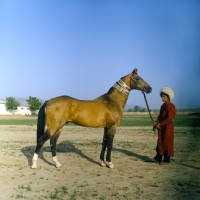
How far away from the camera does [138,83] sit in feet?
27.9

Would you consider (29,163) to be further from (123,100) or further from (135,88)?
(135,88)

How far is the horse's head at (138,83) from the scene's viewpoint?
850 centimetres

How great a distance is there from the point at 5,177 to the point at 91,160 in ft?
10.7

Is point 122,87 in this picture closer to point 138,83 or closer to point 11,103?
point 138,83

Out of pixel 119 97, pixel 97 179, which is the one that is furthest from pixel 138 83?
pixel 97 179

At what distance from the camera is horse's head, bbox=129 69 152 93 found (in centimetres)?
850

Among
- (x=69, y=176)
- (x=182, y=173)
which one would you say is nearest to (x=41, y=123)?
(x=69, y=176)

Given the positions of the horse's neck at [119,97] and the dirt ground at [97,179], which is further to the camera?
the horse's neck at [119,97]

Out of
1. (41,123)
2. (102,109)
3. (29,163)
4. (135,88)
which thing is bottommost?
(29,163)

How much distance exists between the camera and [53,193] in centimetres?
527

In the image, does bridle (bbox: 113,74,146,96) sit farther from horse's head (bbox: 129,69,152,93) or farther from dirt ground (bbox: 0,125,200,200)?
dirt ground (bbox: 0,125,200,200)

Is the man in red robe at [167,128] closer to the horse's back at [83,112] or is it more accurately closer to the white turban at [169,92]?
the white turban at [169,92]

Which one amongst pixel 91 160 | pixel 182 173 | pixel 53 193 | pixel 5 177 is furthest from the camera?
pixel 91 160

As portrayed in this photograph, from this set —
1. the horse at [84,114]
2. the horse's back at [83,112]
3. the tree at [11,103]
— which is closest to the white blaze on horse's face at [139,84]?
the horse at [84,114]
